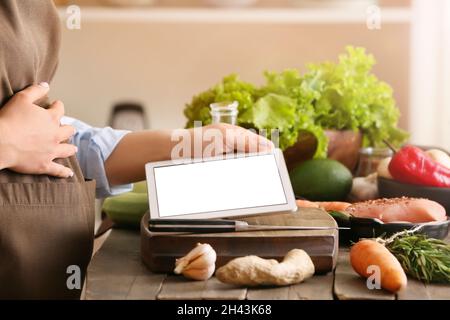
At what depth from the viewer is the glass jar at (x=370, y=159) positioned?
1.62 m

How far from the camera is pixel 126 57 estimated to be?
274cm

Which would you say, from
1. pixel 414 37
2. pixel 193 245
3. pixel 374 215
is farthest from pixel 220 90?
pixel 414 37

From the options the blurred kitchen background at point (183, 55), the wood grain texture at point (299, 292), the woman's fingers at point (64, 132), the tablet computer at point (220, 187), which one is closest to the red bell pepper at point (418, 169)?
the tablet computer at point (220, 187)

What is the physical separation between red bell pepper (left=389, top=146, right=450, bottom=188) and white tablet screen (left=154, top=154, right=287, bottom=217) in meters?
0.36

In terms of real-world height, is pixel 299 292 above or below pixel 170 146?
below

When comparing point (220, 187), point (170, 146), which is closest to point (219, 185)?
point (220, 187)

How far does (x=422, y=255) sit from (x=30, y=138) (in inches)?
21.0

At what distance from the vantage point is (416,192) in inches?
53.0

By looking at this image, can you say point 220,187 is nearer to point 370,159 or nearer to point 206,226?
point 206,226

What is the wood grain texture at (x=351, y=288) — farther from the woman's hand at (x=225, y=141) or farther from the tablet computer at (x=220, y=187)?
the woman's hand at (x=225, y=141)

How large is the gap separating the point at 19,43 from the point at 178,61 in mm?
1669

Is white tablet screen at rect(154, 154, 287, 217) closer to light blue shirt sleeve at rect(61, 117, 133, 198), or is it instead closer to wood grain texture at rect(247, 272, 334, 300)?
wood grain texture at rect(247, 272, 334, 300)

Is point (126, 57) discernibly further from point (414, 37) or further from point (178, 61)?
point (414, 37)

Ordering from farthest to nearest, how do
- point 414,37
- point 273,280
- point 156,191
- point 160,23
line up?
point 160,23, point 414,37, point 156,191, point 273,280
